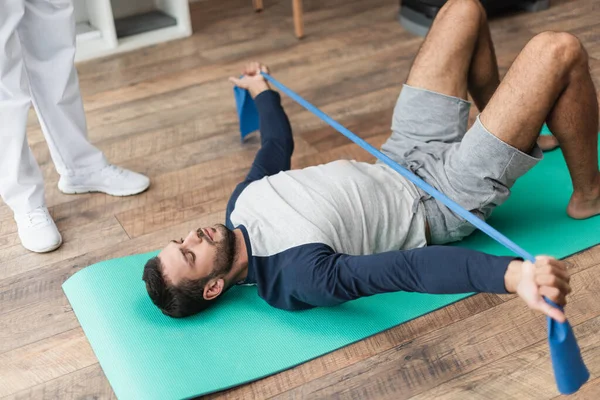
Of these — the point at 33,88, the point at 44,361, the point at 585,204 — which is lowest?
the point at 44,361

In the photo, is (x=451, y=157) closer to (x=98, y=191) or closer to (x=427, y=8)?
(x=98, y=191)

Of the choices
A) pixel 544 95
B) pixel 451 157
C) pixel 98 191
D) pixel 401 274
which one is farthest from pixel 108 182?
pixel 544 95

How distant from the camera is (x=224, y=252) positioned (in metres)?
1.91

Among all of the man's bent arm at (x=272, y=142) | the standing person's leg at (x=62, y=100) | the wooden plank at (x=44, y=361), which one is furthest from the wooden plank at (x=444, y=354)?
the standing person's leg at (x=62, y=100)

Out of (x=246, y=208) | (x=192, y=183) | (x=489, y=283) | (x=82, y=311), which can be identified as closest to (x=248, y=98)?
(x=192, y=183)

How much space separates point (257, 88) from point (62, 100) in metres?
0.63

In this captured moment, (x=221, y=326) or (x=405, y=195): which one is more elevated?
(x=405, y=195)

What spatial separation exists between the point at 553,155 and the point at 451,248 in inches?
45.4

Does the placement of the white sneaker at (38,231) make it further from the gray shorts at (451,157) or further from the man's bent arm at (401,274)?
the gray shorts at (451,157)

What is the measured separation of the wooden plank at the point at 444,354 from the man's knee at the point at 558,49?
1.93ft

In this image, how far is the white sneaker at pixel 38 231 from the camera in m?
2.38

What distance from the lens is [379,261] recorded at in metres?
1.72

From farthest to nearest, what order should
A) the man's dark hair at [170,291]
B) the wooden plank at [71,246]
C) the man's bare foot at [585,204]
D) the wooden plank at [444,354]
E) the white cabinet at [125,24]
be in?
the white cabinet at [125,24], the wooden plank at [71,246], the man's bare foot at [585,204], the man's dark hair at [170,291], the wooden plank at [444,354]

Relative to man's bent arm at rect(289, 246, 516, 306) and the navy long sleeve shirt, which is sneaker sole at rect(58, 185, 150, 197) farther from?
man's bent arm at rect(289, 246, 516, 306)
